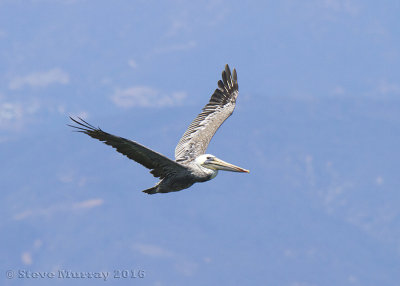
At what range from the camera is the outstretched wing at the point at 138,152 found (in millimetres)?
22000

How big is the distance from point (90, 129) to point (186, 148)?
4899 mm

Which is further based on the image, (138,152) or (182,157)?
(182,157)

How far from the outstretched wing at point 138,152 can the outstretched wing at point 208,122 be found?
1.86m

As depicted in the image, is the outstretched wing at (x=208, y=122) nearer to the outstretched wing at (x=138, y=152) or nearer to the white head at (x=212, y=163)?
the white head at (x=212, y=163)

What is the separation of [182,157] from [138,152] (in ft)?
11.2

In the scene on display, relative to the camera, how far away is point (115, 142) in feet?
73.5

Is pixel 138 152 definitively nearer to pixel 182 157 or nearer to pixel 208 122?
pixel 182 157

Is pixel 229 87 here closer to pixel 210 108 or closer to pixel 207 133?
pixel 210 108

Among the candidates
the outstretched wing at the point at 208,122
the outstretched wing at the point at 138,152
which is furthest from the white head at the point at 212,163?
the outstretched wing at the point at 208,122

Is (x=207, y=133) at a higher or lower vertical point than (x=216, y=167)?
higher

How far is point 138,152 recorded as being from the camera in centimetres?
2278

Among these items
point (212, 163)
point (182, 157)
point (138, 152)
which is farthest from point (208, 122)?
point (138, 152)

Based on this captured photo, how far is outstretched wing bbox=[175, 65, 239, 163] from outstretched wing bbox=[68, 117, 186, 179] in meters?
1.86

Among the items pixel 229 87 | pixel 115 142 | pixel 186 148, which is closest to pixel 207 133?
pixel 186 148
